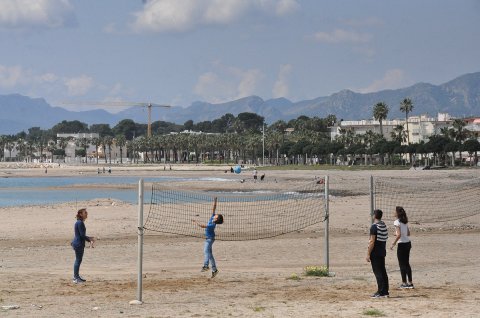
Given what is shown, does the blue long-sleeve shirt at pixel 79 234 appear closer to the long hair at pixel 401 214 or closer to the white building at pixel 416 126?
the long hair at pixel 401 214

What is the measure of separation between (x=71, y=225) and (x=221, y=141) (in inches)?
5856

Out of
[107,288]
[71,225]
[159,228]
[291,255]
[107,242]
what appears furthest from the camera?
[71,225]

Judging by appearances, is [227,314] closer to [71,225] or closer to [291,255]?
[291,255]

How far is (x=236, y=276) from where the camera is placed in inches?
625

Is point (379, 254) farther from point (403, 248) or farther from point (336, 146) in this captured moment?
point (336, 146)

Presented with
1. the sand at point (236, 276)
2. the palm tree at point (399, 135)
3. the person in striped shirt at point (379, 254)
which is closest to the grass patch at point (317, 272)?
the sand at point (236, 276)

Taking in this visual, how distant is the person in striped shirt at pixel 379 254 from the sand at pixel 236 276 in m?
0.27

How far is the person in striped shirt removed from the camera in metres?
13.0

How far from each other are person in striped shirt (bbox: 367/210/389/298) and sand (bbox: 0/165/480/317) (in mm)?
268

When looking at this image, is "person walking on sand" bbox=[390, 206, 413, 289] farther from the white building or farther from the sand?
the white building

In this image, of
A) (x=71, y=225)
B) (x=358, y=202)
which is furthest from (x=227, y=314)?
(x=358, y=202)

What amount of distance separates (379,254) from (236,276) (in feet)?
12.1

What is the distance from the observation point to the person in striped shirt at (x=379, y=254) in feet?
42.7

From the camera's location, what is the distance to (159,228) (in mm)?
26562
